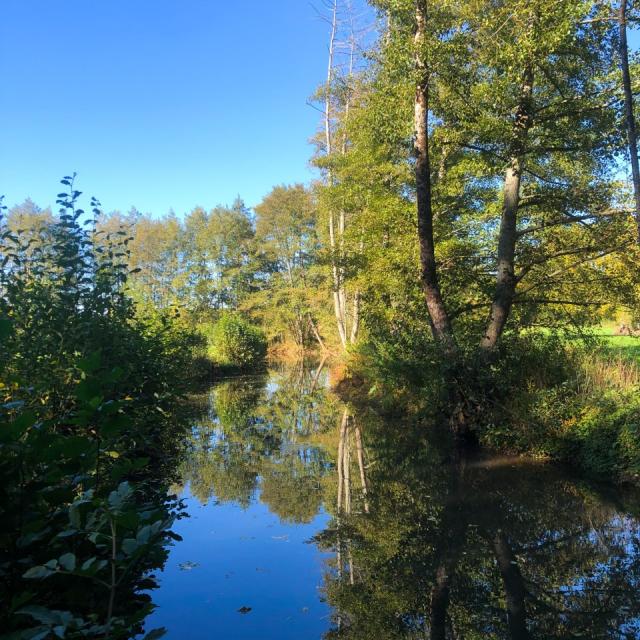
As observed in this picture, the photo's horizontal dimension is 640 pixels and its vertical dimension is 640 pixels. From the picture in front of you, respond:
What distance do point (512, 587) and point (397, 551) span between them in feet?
3.85

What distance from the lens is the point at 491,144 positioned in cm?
923

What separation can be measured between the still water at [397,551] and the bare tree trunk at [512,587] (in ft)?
0.05

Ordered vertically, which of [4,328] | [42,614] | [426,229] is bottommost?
[42,614]

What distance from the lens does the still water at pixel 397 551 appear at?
4031mm

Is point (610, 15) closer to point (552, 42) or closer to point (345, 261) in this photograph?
point (552, 42)

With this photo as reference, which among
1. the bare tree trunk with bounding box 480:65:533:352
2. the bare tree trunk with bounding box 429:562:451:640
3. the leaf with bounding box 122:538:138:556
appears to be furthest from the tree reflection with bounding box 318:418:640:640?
the leaf with bounding box 122:538:138:556

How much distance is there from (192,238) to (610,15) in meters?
40.2

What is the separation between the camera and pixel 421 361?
31.3 feet

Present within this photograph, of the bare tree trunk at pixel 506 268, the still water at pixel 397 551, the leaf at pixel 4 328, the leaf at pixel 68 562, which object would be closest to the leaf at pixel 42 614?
the leaf at pixel 68 562

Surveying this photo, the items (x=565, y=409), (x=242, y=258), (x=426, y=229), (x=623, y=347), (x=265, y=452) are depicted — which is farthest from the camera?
(x=242, y=258)

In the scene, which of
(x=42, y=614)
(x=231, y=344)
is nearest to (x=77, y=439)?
(x=42, y=614)

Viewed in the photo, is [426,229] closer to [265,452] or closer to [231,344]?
[265,452]

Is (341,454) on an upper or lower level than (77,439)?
lower

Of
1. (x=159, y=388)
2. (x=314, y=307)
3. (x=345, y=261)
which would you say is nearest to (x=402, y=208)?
(x=345, y=261)
